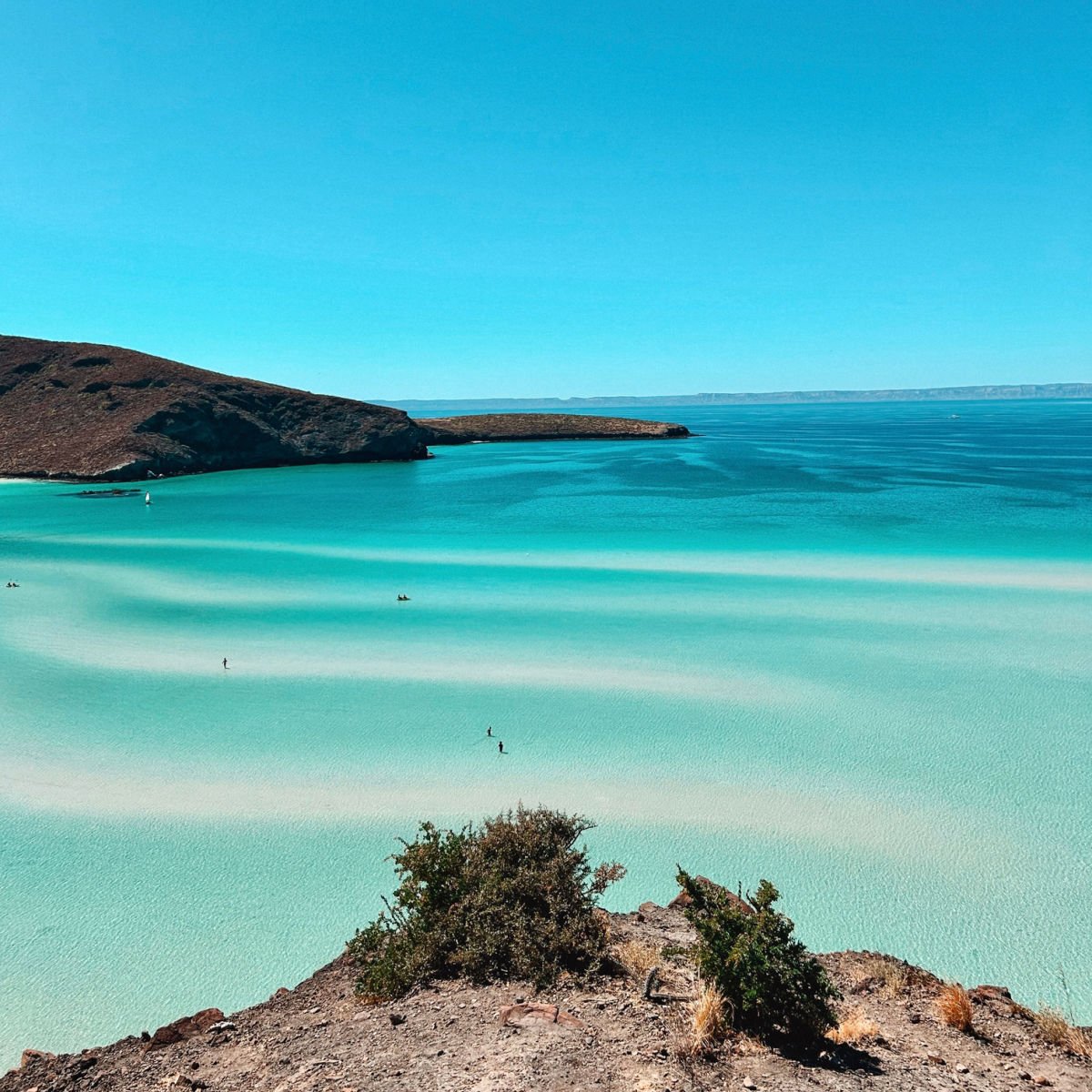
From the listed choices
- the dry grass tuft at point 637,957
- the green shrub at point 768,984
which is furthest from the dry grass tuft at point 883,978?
the dry grass tuft at point 637,957

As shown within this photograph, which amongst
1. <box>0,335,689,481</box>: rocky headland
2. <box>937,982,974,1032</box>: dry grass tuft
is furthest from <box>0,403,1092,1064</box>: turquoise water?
<box>0,335,689,481</box>: rocky headland

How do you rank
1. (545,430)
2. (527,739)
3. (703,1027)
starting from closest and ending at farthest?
(703,1027), (527,739), (545,430)

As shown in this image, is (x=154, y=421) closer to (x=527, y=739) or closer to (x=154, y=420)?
(x=154, y=420)

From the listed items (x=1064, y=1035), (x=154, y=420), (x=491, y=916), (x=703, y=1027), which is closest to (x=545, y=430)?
(x=154, y=420)

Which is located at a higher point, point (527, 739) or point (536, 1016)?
point (536, 1016)

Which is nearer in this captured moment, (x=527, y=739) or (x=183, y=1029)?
(x=183, y=1029)

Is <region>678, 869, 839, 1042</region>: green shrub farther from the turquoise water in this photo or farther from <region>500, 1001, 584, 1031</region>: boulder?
the turquoise water

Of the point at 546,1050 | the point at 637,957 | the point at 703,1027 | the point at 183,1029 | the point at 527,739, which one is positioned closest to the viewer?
the point at 546,1050
